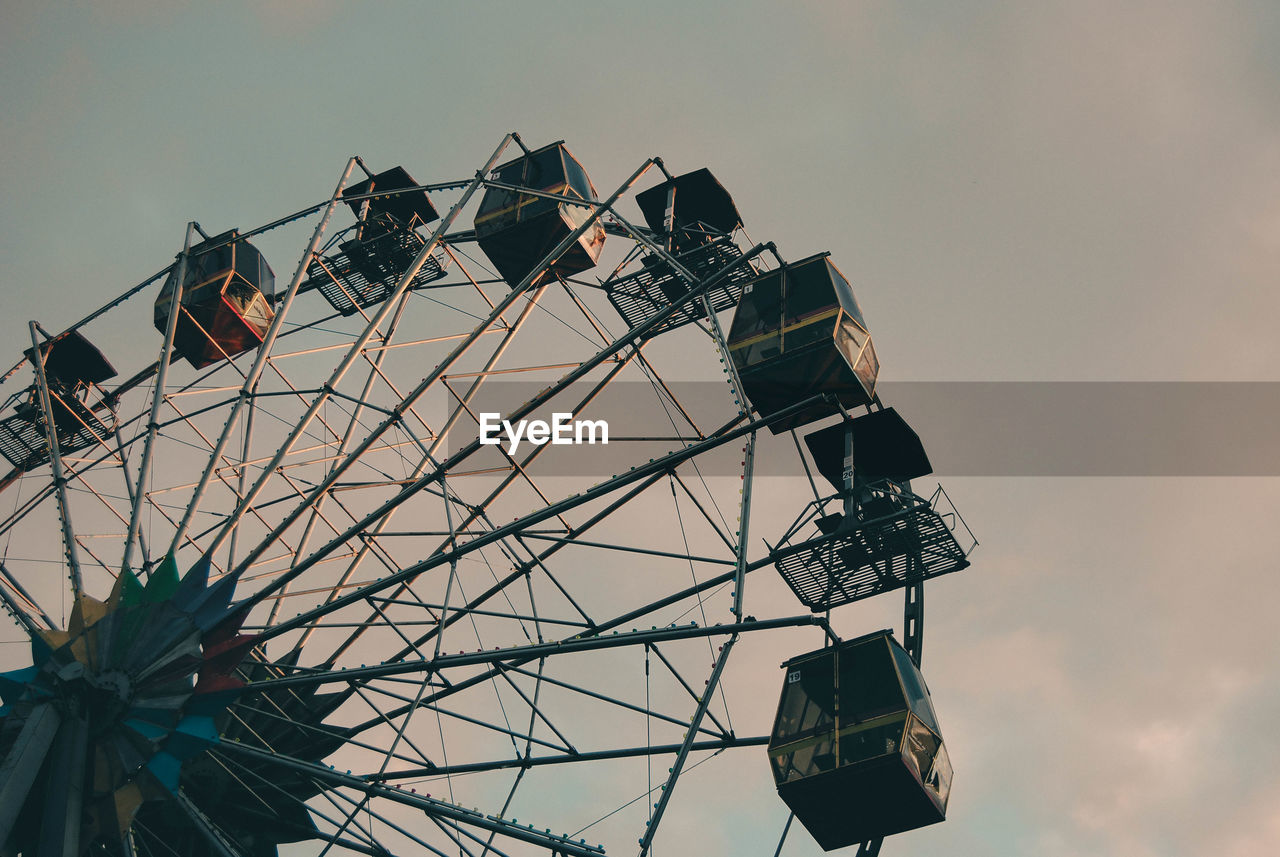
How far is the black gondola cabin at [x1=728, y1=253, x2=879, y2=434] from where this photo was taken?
2262cm

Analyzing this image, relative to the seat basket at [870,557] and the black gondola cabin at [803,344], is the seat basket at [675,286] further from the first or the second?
the seat basket at [870,557]

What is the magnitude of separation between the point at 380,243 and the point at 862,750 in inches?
664

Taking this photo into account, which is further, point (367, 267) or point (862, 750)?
point (367, 267)

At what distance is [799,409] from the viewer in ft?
71.2

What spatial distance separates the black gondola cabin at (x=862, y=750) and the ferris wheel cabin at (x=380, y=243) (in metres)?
14.8

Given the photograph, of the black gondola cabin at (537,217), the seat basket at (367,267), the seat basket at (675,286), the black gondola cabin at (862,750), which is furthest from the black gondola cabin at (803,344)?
the seat basket at (367,267)

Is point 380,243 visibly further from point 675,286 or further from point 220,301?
point 675,286

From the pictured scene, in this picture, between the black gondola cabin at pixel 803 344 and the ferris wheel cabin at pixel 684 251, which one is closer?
the black gondola cabin at pixel 803 344

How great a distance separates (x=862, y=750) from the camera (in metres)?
20.4

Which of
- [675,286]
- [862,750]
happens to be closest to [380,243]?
[675,286]

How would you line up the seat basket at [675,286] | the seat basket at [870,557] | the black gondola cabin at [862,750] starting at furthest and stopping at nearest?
1. the seat basket at [675,286]
2. the seat basket at [870,557]
3. the black gondola cabin at [862,750]

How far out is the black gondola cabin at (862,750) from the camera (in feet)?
66.5

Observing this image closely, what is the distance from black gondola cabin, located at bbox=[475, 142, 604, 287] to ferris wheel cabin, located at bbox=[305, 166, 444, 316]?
243cm

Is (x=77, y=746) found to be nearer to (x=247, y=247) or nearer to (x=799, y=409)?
(x=799, y=409)
